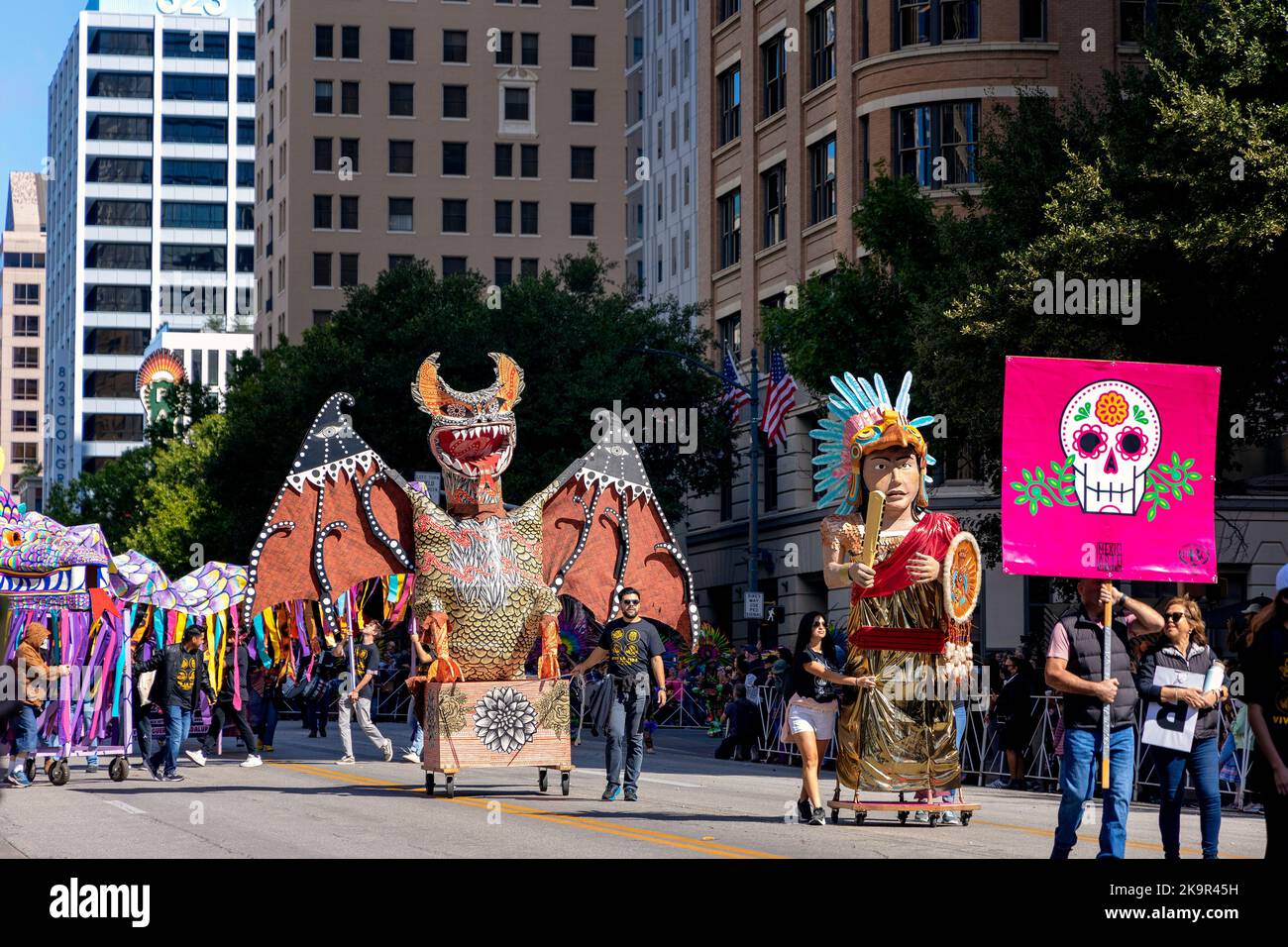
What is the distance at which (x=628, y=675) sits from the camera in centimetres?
1666

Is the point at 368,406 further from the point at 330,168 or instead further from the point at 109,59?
the point at 109,59

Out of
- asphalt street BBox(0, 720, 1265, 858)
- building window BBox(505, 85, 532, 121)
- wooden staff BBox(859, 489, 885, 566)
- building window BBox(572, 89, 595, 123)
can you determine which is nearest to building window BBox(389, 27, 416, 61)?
building window BBox(505, 85, 532, 121)

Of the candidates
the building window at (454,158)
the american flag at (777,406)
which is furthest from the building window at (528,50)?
the american flag at (777,406)

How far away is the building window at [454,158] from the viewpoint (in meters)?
81.8

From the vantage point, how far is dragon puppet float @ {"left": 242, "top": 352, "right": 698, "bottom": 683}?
17.3 meters

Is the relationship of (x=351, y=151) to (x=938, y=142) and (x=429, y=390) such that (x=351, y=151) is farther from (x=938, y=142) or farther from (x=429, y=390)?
(x=429, y=390)

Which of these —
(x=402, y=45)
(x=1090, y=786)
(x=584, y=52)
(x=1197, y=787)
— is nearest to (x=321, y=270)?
(x=402, y=45)

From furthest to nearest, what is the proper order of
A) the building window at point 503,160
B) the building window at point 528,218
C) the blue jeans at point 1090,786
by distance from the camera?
the building window at point 503,160
the building window at point 528,218
the blue jeans at point 1090,786

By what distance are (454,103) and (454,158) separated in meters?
2.23

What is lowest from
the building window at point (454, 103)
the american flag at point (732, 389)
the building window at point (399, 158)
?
the american flag at point (732, 389)

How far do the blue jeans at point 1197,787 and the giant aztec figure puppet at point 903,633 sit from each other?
115 inches

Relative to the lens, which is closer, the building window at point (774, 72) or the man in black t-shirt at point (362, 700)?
the man in black t-shirt at point (362, 700)

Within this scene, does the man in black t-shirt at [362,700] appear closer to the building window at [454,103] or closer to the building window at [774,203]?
the building window at [774,203]

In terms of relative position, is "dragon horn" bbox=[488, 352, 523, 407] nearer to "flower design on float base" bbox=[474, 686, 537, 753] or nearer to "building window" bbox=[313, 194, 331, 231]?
"flower design on float base" bbox=[474, 686, 537, 753]
